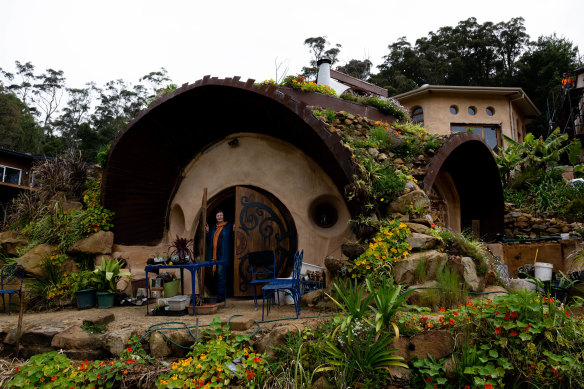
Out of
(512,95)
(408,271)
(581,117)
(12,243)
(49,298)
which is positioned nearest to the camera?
(408,271)

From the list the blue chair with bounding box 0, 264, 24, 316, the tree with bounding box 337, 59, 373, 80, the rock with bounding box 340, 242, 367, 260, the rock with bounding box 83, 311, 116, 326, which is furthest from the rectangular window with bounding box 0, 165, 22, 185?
the tree with bounding box 337, 59, 373, 80

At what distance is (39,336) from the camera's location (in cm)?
421

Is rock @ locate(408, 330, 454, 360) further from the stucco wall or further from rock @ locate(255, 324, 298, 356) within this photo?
the stucco wall

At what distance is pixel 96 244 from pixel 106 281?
42.1 inches

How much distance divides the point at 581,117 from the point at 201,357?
20246mm

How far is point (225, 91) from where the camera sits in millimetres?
6207

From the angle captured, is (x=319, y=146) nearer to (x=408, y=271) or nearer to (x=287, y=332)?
(x=408, y=271)

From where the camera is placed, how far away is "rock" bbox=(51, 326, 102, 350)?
3.94 m

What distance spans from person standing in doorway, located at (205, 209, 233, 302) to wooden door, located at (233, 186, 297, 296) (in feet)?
0.57

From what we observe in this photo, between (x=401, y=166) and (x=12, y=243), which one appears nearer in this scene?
(x=401, y=166)

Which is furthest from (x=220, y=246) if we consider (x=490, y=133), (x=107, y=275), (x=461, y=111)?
(x=490, y=133)

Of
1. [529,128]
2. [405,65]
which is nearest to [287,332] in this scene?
[529,128]

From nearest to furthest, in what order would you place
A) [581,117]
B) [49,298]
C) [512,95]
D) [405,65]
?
[49,298] < [512,95] < [581,117] < [405,65]

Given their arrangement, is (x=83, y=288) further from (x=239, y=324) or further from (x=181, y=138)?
(x=239, y=324)
